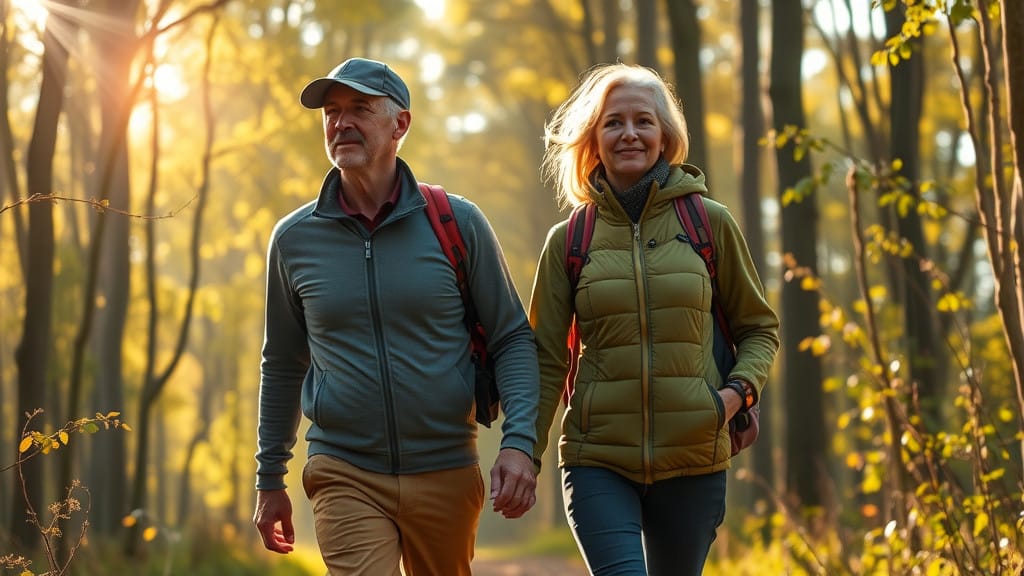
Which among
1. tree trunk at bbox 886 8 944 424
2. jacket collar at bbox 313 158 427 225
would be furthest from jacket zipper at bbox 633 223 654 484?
tree trunk at bbox 886 8 944 424

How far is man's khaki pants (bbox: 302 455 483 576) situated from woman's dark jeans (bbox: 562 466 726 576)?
0.37 m

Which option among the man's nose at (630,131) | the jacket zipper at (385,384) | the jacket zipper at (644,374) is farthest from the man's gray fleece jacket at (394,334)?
the man's nose at (630,131)

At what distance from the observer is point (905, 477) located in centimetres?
730

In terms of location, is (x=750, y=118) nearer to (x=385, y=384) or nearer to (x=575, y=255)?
(x=575, y=255)

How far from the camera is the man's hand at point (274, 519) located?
15.4ft

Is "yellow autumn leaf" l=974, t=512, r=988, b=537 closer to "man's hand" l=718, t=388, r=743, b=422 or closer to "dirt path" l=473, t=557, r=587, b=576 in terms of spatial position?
"man's hand" l=718, t=388, r=743, b=422

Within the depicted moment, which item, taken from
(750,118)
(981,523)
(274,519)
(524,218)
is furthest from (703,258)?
(524,218)

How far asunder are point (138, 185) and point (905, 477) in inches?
655

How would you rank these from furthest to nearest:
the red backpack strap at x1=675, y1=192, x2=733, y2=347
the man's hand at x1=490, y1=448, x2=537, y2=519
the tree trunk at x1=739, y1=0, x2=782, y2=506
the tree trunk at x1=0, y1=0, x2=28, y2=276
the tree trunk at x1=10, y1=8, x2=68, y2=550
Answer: the tree trunk at x1=739, y1=0, x2=782, y2=506
the tree trunk at x1=10, y1=8, x2=68, y2=550
the tree trunk at x1=0, y1=0, x2=28, y2=276
the red backpack strap at x1=675, y1=192, x2=733, y2=347
the man's hand at x1=490, y1=448, x2=537, y2=519

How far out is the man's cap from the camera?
4.46m

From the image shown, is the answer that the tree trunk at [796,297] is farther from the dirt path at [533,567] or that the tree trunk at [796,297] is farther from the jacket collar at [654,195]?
the jacket collar at [654,195]

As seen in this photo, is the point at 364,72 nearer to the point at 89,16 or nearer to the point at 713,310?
the point at 713,310

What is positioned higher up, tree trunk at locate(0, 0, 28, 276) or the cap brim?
tree trunk at locate(0, 0, 28, 276)

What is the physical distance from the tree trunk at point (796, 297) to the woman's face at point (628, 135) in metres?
6.38
